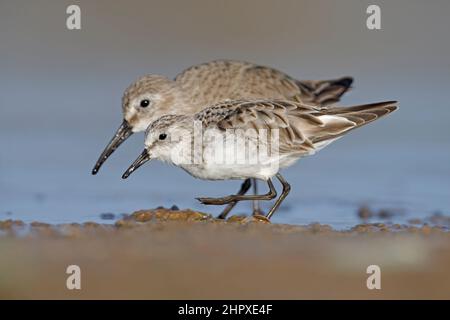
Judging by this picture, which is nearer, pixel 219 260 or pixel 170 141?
pixel 219 260

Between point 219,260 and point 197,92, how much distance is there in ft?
11.8

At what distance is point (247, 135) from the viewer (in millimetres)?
9367

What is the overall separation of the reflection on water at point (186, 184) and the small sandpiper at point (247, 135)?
0.91m

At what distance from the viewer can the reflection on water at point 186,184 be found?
10.6 m

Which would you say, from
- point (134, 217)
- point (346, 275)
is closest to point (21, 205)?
point (134, 217)

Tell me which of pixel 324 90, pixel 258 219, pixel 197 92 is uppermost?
pixel 324 90

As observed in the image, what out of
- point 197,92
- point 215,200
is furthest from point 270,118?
point 197,92

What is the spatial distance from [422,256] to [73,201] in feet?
13.6

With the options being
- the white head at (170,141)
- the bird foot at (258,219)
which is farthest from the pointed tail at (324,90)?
the white head at (170,141)

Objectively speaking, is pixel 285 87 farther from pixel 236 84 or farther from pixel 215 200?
pixel 215 200

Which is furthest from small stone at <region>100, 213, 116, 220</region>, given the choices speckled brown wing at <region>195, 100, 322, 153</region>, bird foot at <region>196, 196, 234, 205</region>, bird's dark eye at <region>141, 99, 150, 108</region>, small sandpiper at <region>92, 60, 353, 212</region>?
speckled brown wing at <region>195, 100, 322, 153</region>

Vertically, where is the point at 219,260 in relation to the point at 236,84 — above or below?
below

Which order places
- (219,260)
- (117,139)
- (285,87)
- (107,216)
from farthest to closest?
(285,87) < (117,139) < (107,216) < (219,260)
